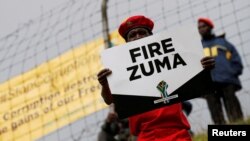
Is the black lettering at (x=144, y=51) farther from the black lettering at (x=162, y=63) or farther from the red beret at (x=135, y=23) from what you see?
the red beret at (x=135, y=23)

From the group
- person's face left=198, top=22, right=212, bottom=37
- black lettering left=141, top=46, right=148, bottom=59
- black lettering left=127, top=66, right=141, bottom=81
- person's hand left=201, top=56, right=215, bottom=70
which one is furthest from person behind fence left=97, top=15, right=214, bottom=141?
person's face left=198, top=22, right=212, bottom=37

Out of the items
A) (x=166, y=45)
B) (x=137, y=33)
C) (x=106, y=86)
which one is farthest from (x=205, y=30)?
(x=106, y=86)

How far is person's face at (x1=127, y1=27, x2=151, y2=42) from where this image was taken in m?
5.55

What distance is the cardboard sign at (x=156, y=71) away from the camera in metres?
5.27

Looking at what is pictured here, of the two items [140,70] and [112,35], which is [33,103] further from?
[140,70]

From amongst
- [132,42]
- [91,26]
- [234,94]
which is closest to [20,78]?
[91,26]

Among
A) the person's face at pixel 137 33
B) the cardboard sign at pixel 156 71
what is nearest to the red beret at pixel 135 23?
the person's face at pixel 137 33

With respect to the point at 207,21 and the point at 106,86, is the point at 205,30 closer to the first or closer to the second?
the point at 207,21

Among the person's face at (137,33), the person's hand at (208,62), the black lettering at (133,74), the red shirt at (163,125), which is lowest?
the red shirt at (163,125)

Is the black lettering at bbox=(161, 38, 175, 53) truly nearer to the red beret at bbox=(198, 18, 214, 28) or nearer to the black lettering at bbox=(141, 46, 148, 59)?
the black lettering at bbox=(141, 46, 148, 59)

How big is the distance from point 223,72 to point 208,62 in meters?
4.22

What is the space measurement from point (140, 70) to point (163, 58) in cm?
16

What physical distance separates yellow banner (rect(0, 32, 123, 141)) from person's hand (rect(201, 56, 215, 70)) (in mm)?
4780

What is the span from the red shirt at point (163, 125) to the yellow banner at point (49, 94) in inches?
184
